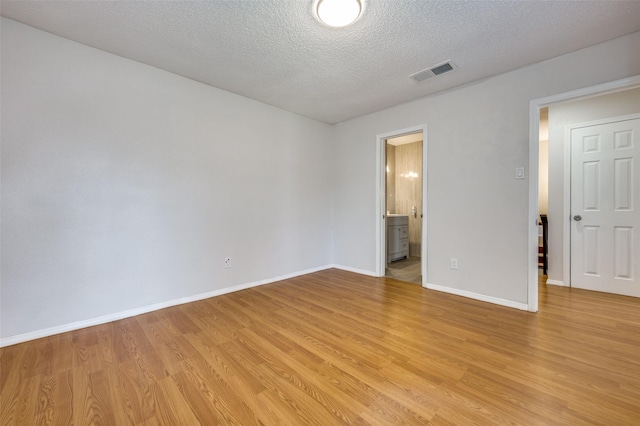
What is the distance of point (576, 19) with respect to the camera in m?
1.95

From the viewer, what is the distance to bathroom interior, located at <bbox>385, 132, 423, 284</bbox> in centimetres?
500

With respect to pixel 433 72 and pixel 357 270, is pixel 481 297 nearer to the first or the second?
pixel 357 270

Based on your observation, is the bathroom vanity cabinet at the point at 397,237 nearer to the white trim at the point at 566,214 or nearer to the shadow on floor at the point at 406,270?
the shadow on floor at the point at 406,270

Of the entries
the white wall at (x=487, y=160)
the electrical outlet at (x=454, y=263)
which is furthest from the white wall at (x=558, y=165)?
the electrical outlet at (x=454, y=263)

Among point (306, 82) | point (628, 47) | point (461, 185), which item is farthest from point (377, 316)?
point (628, 47)

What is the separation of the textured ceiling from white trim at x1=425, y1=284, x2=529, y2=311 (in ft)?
8.22

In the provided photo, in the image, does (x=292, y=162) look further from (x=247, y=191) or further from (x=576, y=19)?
(x=576, y=19)

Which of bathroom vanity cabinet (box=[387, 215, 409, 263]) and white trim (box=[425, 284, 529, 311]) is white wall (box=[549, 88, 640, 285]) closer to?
white trim (box=[425, 284, 529, 311])

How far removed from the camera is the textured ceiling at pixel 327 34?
6.08 ft

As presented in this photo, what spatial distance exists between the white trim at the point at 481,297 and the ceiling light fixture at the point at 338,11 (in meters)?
3.07

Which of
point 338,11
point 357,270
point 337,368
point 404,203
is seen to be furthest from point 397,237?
point 338,11

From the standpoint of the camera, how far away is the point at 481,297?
2.89 meters

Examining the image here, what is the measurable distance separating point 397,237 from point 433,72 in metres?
3.14

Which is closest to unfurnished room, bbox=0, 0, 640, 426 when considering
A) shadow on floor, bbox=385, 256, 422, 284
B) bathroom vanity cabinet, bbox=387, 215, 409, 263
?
A: shadow on floor, bbox=385, 256, 422, 284
